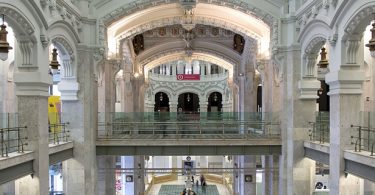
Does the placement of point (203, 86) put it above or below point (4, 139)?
above

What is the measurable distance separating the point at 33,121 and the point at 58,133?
3.25 meters

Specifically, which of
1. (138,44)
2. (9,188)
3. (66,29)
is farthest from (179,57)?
(9,188)

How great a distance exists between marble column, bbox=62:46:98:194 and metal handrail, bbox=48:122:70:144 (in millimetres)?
253

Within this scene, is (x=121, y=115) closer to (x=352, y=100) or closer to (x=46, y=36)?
(x=46, y=36)

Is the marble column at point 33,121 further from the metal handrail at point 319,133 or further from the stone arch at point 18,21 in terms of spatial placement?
the metal handrail at point 319,133

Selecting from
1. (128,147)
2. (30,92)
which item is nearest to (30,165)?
(30,92)

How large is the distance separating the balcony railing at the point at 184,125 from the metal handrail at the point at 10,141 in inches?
218

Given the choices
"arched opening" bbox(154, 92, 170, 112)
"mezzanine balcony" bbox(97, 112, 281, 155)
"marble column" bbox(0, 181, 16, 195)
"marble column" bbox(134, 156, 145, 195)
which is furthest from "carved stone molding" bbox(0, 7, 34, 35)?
"arched opening" bbox(154, 92, 170, 112)

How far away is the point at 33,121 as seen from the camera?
427 inches

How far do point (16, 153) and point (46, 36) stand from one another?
3270mm

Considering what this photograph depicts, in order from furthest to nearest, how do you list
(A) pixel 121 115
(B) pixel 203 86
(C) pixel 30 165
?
(B) pixel 203 86 → (A) pixel 121 115 → (C) pixel 30 165

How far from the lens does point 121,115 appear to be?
54.4ft

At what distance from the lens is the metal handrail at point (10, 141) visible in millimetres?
9695

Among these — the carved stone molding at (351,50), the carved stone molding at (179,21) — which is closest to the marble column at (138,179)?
the carved stone molding at (179,21)
